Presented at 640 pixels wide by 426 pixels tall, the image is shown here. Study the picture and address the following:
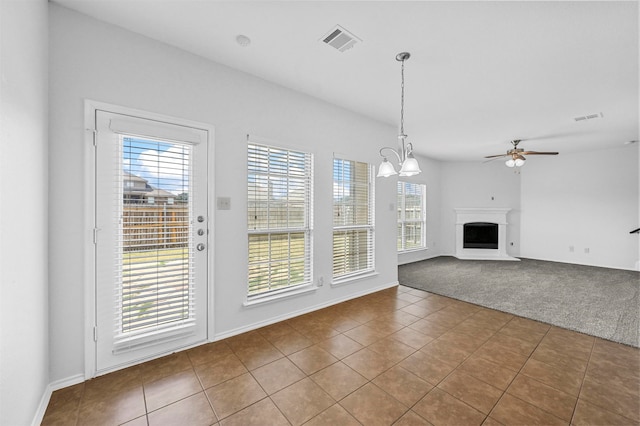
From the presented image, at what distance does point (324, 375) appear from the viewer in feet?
6.65

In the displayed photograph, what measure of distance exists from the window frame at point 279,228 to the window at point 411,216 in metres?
3.63

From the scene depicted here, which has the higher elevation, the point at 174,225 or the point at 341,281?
the point at 174,225

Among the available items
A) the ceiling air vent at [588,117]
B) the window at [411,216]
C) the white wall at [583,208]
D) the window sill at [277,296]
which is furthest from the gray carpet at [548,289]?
the ceiling air vent at [588,117]

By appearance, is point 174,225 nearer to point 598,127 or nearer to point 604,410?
point 604,410

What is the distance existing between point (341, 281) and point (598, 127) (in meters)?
5.02

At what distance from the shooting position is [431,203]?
7199 mm

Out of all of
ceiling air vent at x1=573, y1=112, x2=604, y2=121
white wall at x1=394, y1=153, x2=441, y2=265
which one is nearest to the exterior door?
ceiling air vent at x1=573, y1=112, x2=604, y2=121

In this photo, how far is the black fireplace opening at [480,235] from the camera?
705 cm

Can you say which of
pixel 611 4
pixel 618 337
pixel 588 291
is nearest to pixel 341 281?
pixel 618 337

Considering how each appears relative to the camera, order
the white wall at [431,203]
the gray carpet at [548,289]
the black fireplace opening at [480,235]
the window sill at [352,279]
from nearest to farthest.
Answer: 1. the gray carpet at [548,289]
2. the window sill at [352,279]
3. the white wall at [431,203]
4. the black fireplace opening at [480,235]

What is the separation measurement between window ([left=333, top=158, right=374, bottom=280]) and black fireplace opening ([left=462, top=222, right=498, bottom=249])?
452cm

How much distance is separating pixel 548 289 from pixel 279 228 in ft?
15.0

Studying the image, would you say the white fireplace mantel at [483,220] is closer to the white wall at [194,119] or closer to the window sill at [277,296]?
the white wall at [194,119]

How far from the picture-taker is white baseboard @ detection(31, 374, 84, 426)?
156 cm
